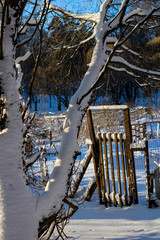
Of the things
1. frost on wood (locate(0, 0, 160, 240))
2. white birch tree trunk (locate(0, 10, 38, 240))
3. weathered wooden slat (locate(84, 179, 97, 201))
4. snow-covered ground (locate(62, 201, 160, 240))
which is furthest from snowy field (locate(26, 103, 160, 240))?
white birch tree trunk (locate(0, 10, 38, 240))

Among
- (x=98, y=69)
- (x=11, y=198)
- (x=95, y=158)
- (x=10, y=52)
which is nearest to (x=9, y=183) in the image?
(x=11, y=198)

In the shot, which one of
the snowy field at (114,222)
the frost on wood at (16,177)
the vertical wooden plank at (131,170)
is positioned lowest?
the snowy field at (114,222)

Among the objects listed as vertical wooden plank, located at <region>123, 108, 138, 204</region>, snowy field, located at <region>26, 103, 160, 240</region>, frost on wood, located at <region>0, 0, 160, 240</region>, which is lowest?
snowy field, located at <region>26, 103, 160, 240</region>

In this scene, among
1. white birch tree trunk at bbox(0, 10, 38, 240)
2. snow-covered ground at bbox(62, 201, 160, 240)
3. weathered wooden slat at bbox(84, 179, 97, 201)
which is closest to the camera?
white birch tree trunk at bbox(0, 10, 38, 240)

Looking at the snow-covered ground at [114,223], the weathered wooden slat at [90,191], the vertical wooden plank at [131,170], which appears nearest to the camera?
the snow-covered ground at [114,223]

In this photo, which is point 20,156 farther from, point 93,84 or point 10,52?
point 93,84

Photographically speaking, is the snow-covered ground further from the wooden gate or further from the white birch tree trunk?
the white birch tree trunk

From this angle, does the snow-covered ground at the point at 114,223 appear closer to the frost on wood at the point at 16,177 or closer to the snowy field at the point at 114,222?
the snowy field at the point at 114,222

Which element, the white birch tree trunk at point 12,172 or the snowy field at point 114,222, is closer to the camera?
the white birch tree trunk at point 12,172

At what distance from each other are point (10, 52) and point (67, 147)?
82 centimetres

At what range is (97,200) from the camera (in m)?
4.86

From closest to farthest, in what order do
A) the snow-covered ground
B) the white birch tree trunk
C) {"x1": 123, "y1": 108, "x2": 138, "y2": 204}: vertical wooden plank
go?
the white birch tree trunk < the snow-covered ground < {"x1": 123, "y1": 108, "x2": 138, "y2": 204}: vertical wooden plank

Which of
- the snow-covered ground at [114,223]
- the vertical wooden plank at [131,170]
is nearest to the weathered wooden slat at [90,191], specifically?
the snow-covered ground at [114,223]

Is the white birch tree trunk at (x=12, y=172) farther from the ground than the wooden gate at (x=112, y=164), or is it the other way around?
the white birch tree trunk at (x=12, y=172)
